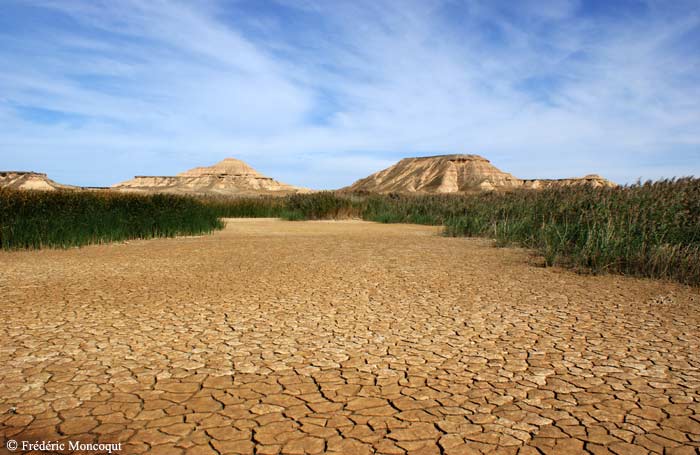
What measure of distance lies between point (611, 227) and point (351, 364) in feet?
20.8

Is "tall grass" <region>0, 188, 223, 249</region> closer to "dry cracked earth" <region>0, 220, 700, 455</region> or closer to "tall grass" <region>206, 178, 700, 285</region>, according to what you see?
"dry cracked earth" <region>0, 220, 700, 455</region>

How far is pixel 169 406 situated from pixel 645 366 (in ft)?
10.3

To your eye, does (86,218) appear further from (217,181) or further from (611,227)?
(217,181)

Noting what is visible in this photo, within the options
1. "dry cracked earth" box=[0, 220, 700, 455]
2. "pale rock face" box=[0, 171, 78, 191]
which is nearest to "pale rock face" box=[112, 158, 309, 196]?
"pale rock face" box=[0, 171, 78, 191]

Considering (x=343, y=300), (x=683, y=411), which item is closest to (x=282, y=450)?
(x=683, y=411)

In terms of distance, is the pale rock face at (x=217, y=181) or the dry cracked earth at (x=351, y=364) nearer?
the dry cracked earth at (x=351, y=364)

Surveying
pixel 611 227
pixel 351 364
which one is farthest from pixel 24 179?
pixel 351 364

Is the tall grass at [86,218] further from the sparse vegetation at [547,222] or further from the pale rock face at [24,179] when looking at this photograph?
the pale rock face at [24,179]

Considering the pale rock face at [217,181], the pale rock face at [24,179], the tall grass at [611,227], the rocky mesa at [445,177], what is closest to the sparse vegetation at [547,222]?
the tall grass at [611,227]

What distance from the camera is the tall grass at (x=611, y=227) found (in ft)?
23.5

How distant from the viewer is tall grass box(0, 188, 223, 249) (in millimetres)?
10031

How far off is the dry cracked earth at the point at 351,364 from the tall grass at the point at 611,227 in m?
0.65

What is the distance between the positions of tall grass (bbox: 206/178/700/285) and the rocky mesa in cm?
5827

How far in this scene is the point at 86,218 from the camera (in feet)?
36.9
